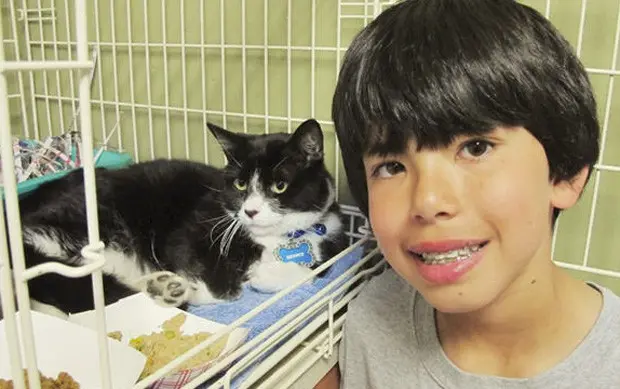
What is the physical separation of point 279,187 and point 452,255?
538mm

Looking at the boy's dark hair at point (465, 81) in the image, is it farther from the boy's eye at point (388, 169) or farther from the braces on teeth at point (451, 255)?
the braces on teeth at point (451, 255)

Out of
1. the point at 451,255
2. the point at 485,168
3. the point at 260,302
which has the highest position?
the point at 485,168

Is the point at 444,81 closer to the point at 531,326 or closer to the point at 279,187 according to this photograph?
the point at 531,326

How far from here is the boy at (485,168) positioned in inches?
23.8

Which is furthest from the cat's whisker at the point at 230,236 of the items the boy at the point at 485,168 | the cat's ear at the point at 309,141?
the boy at the point at 485,168

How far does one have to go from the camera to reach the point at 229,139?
3.60 feet

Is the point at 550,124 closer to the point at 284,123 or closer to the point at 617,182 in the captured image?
the point at 617,182

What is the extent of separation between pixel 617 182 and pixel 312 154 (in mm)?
603

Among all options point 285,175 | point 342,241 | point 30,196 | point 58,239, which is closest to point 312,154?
point 285,175

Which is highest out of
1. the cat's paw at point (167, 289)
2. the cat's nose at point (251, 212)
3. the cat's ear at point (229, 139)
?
the cat's ear at point (229, 139)

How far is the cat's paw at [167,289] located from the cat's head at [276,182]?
216mm

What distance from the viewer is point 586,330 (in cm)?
72

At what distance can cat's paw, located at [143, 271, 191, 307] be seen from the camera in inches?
35.4

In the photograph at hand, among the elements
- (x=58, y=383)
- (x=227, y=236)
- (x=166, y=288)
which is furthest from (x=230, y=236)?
(x=58, y=383)
